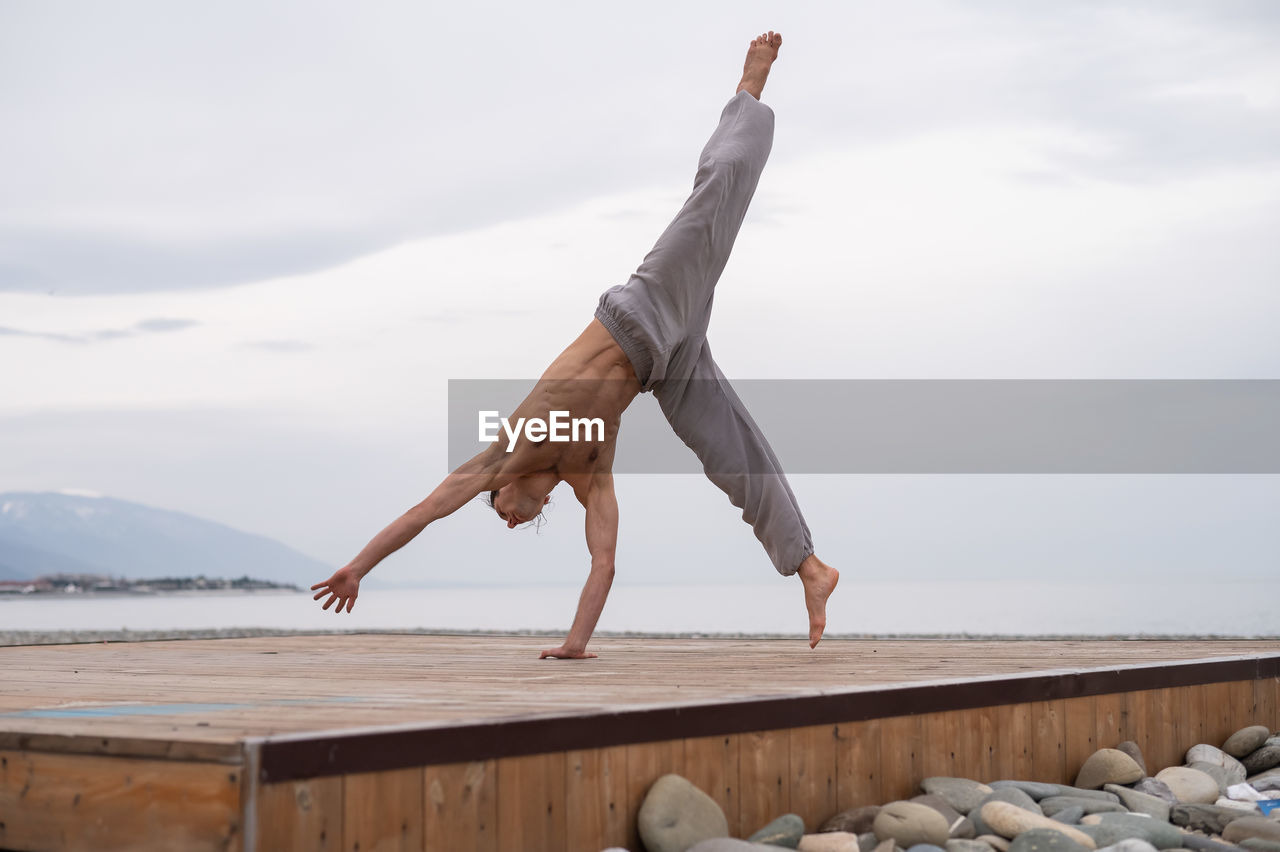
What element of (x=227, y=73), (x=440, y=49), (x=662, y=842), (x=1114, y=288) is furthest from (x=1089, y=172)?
(x=662, y=842)

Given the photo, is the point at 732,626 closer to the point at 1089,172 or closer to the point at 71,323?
the point at 1089,172

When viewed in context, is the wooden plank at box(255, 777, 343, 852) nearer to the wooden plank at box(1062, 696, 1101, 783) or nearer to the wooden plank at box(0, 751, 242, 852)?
the wooden plank at box(0, 751, 242, 852)

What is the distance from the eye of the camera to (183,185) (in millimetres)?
14078

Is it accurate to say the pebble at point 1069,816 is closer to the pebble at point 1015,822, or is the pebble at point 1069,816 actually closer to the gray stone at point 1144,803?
the pebble at point 1015,822

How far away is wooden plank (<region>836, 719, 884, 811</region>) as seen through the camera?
2768 mm

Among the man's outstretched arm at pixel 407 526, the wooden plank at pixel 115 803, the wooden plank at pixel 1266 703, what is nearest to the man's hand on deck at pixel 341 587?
the man's outstretched arm at pixel 407 526

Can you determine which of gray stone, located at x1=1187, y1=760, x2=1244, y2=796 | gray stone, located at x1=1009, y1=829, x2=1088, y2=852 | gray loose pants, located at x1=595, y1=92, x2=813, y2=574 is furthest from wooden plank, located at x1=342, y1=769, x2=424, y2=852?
gray stone, located at x1=1187, y1=760, x2=1244, y2=796

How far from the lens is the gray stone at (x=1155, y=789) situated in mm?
3374

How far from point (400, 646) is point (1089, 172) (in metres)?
10.6

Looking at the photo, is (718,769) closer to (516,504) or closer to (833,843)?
(833,843)

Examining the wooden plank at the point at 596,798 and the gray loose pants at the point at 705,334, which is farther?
the gray loose pants at the point at 705,334

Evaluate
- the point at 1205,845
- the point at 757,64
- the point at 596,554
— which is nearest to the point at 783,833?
the point at 1205,845

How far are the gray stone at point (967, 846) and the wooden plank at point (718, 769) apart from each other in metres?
0.45

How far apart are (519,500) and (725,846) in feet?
6.94
